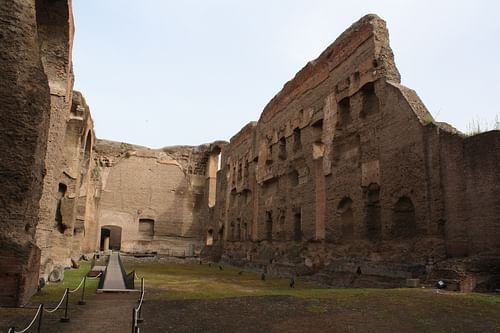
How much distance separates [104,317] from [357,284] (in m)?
6.78

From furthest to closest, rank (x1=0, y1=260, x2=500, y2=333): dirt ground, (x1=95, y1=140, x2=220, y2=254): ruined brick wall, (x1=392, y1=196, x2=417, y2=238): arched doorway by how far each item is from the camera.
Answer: (x1=95, y1=140, x2=220, y2=254): ruined brick wall → (x1=392, y1=196, x2=417, y2=238): arched doorway → (x1=0, y1=260, x2=500, y2=333): dirt ground

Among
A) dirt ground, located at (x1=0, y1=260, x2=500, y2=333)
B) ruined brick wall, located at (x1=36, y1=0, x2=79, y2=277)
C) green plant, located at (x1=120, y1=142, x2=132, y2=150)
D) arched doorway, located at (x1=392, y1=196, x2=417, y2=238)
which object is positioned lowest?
dirt ground, located at (x1=0, y1=260, x2=500, y2=333)

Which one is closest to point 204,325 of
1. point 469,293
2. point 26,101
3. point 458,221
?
point 26,101

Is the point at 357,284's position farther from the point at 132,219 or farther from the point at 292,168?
the point at 132,219

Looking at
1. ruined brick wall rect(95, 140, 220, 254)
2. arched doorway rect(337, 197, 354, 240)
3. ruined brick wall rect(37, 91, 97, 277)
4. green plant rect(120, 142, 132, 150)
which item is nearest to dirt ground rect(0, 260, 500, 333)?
ruined brick wall rect(37, 91, 97, 277)

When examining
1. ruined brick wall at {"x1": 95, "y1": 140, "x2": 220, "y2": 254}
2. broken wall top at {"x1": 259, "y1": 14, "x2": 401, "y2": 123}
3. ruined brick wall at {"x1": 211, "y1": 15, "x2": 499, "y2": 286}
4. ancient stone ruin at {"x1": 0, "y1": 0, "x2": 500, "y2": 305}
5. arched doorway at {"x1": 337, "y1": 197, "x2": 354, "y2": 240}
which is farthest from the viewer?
ruined brick wall at {"x1": 95, "y1": 140, "x2": 220, "y2": 254}

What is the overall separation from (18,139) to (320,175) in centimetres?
974

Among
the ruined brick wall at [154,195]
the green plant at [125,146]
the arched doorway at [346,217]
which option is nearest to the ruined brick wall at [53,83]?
the arched doorway at [346,217]

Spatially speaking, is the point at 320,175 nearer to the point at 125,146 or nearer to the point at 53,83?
the point at 53,83

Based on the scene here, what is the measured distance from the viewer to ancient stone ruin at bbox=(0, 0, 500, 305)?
5918 millimetres

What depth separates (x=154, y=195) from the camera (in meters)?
28.0

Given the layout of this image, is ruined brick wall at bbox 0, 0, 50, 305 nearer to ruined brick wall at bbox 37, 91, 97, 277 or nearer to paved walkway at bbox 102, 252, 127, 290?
paved walkway at bbox 102, 252, 127, 290

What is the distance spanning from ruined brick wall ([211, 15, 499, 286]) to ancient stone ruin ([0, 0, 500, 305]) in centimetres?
4

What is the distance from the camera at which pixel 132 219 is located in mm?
27062
